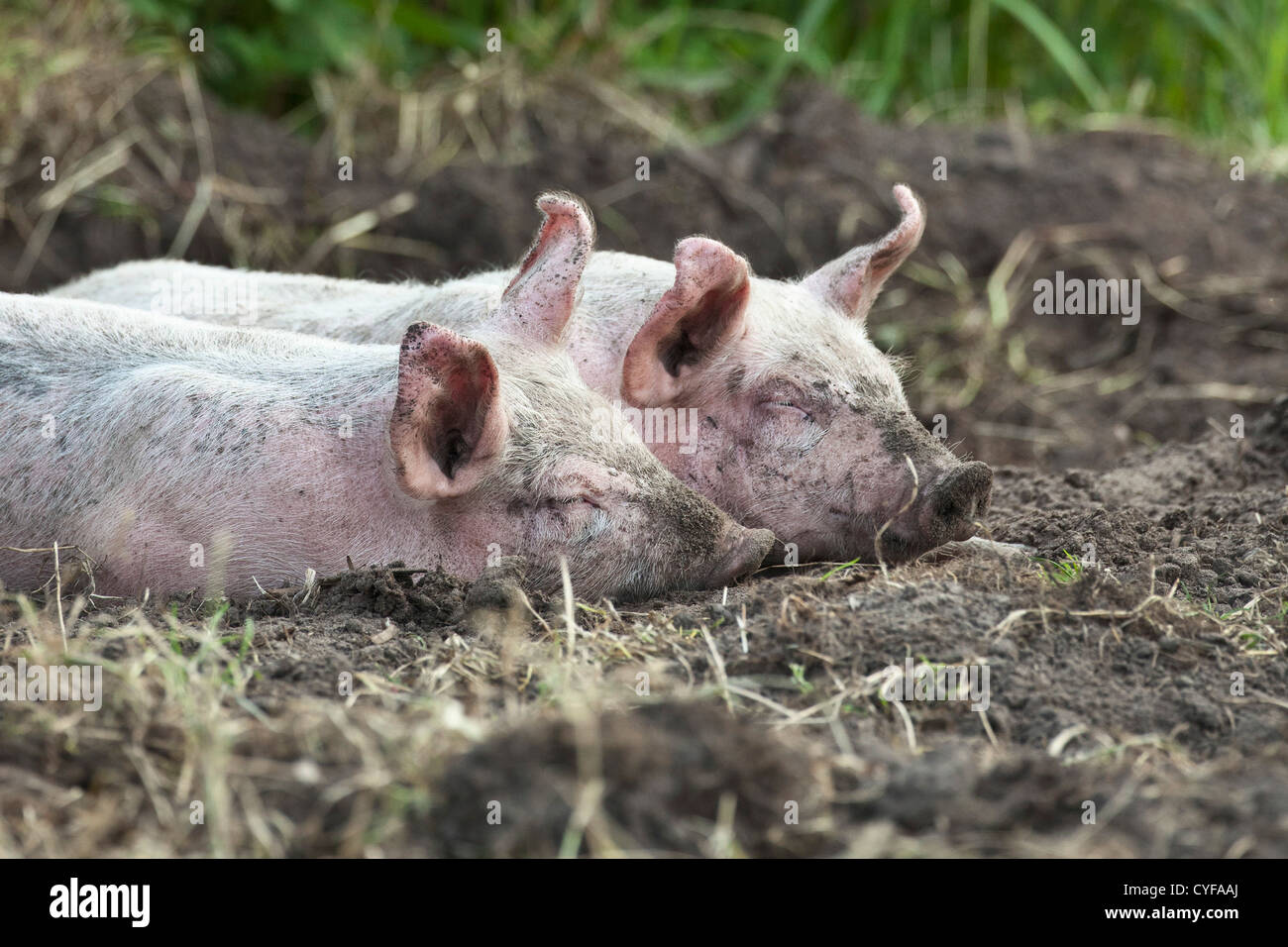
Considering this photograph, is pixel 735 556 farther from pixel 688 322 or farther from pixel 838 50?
pixel 838 50

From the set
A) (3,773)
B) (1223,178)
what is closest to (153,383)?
(3,773)

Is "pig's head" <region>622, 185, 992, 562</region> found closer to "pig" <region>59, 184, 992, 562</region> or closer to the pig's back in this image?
"pig" <region>59, 184, 992, 562</region>

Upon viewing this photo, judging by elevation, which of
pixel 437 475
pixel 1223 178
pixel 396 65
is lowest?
pixel 437 475

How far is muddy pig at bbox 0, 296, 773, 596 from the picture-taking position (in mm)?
3807

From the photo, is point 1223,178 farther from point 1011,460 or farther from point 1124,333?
point 1011,460

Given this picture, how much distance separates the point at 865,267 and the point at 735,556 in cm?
132

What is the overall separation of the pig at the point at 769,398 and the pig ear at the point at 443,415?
0.52 meters

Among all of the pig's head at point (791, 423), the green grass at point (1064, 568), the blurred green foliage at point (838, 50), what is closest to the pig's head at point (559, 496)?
the pig's head at point (791, 423)

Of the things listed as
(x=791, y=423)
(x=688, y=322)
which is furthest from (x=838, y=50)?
(x=791, y=423)

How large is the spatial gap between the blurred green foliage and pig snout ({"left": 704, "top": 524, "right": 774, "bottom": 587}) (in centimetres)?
513

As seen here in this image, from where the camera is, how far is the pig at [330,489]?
3.81m

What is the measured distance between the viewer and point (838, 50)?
384 inches
